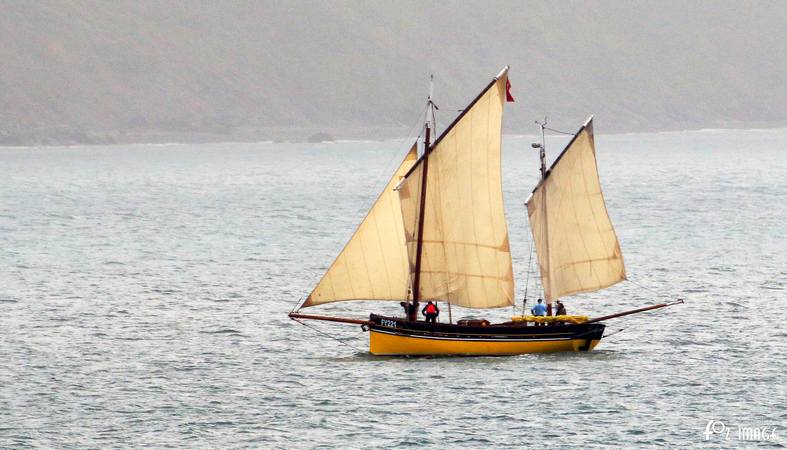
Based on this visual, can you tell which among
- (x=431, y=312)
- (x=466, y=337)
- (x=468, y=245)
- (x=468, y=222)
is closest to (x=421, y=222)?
(x=468, y=222)

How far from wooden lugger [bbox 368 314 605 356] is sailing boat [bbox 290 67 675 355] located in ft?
0.12

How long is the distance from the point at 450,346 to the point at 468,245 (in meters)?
3.76

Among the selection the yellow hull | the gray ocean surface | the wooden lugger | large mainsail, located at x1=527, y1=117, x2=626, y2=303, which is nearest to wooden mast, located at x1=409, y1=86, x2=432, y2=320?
the wooden lugger

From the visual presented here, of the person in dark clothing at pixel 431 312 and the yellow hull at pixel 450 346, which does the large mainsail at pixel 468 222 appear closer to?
the person in dark clothing at pixel 431 312

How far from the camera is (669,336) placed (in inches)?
2479

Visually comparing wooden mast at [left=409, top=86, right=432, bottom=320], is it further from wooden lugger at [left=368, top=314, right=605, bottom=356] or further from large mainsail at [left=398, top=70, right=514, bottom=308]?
wooden lugger at [left=368, top=314, right=605, bottom=356]

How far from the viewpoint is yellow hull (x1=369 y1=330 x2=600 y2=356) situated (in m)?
55.1

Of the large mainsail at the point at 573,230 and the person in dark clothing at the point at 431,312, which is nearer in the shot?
the person in dark clothing at the point at 431,312

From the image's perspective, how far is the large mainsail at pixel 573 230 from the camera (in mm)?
56625

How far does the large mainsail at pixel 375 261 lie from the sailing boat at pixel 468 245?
0.12ft

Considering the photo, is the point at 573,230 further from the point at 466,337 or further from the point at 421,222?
the point at 421,222

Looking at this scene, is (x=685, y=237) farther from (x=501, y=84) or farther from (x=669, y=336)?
(x=501, y=84)

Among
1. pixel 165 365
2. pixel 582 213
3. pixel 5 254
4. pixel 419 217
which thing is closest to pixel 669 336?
pixel 582 213

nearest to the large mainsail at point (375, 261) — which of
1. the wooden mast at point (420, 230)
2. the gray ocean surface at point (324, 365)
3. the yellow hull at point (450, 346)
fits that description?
the wooden mast at point (420, 230)
